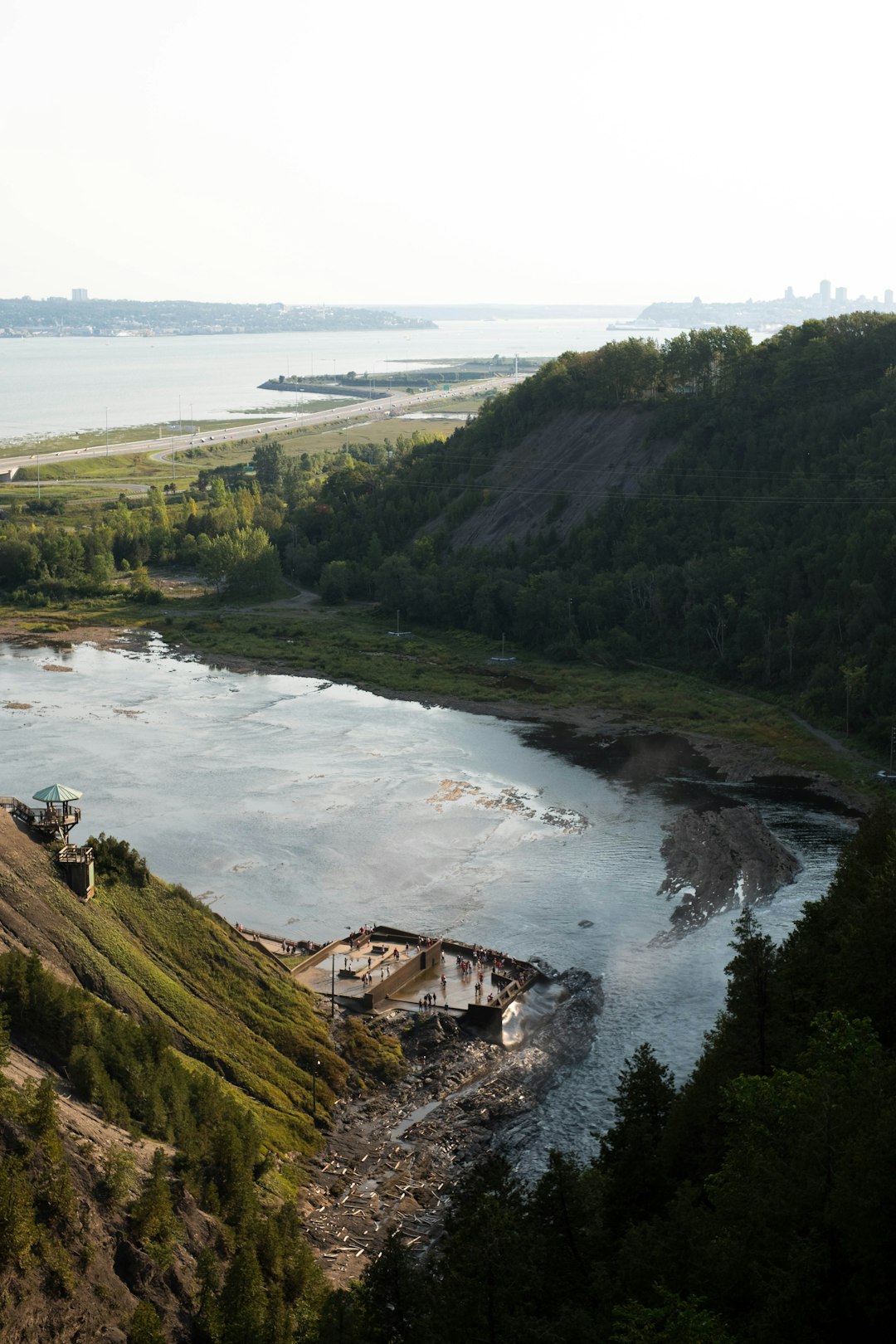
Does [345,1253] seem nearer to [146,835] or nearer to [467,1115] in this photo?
[467,1115]

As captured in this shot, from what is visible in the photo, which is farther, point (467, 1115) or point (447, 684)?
point (447, 684)

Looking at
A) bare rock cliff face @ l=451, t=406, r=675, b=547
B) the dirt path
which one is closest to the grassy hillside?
the dirt path

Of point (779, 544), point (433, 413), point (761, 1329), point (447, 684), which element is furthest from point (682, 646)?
point (433, 413)

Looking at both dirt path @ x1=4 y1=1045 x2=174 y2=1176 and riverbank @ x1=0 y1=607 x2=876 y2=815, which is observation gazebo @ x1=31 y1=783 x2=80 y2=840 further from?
riverbank @ x1=0 y1=607 x2=876 y2=815

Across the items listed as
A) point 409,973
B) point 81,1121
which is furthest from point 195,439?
point 81,1121

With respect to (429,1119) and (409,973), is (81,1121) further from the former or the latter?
(409,973)

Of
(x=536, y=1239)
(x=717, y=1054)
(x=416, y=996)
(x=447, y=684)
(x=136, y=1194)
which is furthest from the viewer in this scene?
(x=447, y=684)

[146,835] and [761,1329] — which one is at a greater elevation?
[761,1329]
